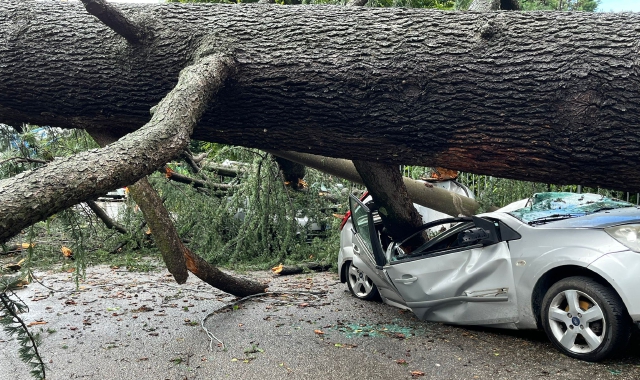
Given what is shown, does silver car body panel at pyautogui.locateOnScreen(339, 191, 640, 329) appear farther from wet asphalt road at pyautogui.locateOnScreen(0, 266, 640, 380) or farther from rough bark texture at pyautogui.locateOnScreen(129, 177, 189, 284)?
rough bark texture at pyautogui.locateOnScreen(129, 177, 189, 284)

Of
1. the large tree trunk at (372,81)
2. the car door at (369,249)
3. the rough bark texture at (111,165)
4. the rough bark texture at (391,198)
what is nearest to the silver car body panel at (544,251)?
the large tree trunk at (372,81)

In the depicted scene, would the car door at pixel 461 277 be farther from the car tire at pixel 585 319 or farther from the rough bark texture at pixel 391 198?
the rough bark texture at pixel 391 198

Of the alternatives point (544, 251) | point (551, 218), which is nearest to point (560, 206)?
point (551, 218)

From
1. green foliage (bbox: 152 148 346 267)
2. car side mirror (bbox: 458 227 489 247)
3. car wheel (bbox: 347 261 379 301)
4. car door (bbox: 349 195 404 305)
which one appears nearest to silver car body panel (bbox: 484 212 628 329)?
car side mirror (bbox: 458 227 489 247)

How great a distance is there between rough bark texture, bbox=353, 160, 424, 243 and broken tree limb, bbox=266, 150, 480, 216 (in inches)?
37.9

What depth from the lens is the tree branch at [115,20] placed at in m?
3.27

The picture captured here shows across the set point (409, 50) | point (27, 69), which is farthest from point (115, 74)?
point (409, 50)

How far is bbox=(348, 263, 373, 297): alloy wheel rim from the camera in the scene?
20.9ft

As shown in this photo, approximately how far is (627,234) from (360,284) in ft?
10.6

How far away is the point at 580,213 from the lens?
14.7 feet

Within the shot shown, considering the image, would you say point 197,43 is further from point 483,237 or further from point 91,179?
point 483,237

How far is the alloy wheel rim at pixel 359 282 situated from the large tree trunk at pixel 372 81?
2.67 metres

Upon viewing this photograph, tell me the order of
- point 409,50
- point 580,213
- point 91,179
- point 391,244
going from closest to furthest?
point 91,179 → point 409,50 → point 580,213 → point 391,244

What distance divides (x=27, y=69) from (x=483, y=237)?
371 centimetres
